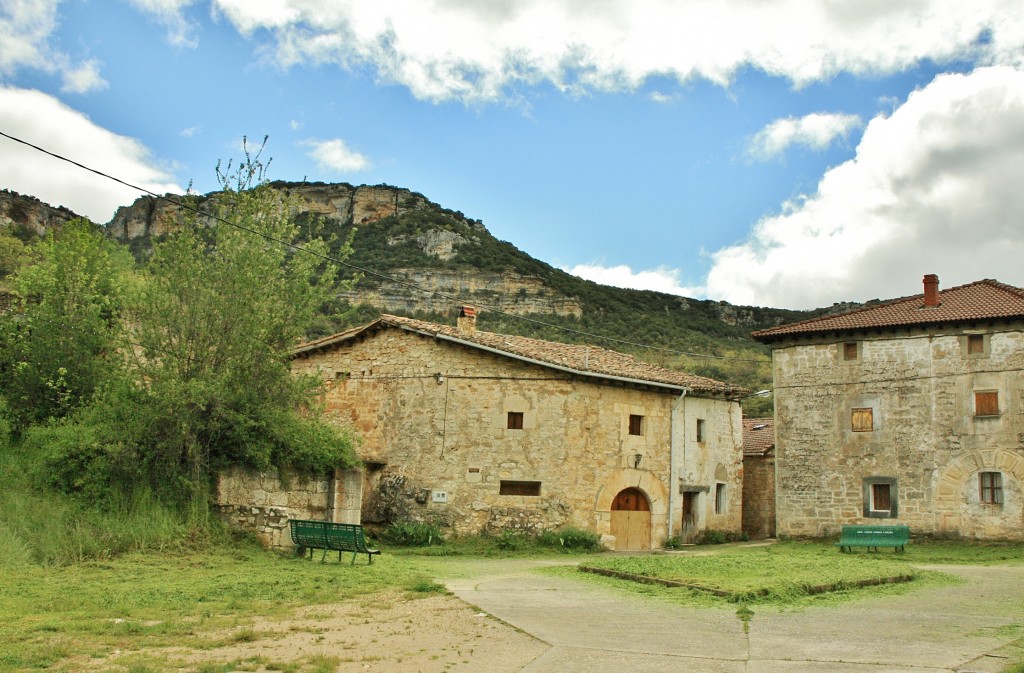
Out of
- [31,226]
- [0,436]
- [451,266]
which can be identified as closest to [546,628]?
[0,436]

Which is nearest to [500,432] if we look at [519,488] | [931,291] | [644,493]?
[519,488]

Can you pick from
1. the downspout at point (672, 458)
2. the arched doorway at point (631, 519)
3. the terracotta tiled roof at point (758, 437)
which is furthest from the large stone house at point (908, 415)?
the arched doorway at point (631, 519)

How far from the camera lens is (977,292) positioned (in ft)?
77.2

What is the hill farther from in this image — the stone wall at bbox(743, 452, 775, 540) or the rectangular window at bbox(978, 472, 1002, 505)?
the rectangular window at bbox(978, 472, 1002, 505)

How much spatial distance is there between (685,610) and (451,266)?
50.9 m

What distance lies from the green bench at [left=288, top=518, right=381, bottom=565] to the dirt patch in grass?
3585mm

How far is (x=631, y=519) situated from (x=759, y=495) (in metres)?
8.59

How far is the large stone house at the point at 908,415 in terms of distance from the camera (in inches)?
837

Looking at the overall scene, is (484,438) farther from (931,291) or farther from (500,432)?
(931,291)

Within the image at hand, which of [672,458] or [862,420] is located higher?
[862,420]

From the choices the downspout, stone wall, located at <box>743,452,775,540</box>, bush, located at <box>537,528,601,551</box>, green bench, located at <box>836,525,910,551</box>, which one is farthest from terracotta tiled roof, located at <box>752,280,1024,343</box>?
bush, located at <box>537,528,601,551</box>

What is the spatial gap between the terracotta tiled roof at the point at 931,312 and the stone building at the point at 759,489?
17.3ft

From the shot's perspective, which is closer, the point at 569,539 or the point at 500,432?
the point at 569,539

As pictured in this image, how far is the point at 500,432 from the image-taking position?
2070cm
